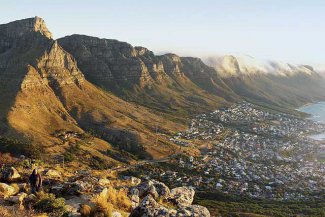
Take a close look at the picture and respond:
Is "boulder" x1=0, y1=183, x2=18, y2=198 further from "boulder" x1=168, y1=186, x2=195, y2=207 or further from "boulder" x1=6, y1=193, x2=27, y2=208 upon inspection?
"boulder" x1=168, y1=186, x2=195, y2=207

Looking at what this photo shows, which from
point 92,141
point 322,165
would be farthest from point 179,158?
point 322,165

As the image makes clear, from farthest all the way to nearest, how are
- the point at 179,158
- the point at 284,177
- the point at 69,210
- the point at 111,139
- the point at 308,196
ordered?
the point at 111,139 → the point at 179,158 → the point at 284,177 → the point at 308,196 → the point at 69,210

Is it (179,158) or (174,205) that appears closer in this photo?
(174,205)

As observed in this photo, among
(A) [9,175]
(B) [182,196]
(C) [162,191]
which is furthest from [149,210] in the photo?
(A) [9,175]

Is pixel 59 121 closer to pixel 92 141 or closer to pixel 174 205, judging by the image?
pixel 92 141

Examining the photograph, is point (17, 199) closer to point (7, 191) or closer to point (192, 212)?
point (7, 191)

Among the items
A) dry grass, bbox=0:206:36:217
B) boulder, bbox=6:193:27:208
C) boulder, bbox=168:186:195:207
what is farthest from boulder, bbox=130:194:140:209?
dry grass, bbox=0:206:36:217

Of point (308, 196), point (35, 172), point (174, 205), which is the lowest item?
point (308, 196)

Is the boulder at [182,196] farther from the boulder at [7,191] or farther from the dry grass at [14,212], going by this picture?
the dry grass at [14,212]

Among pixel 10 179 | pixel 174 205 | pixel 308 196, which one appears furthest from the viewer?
pixel 308 196
